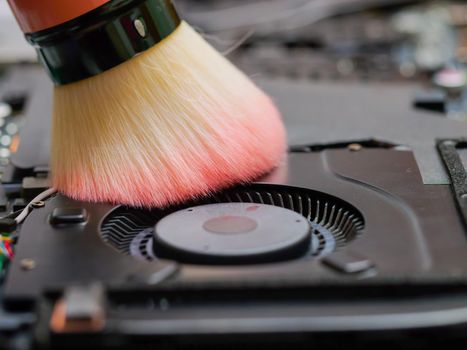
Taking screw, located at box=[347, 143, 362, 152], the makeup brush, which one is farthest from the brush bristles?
screw, located at box=[347, 143, 362, 152]

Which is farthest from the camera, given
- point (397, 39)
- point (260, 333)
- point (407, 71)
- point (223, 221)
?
point (397, 39)

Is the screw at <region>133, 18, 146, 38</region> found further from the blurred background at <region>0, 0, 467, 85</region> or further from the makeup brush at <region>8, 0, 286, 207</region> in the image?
the blurred background at <region>0, 0, 467, 85</region>

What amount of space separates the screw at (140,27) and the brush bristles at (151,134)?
2 cm

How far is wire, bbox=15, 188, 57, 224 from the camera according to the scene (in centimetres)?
52

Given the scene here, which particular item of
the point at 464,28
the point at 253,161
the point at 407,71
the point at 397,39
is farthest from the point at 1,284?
the point at 464,28

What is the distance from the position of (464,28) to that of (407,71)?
0.23 metres

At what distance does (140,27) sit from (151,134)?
0.08 m

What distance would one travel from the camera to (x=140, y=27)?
21.3 inches

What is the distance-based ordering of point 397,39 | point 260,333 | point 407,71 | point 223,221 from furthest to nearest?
point 397,39, point 407,71, point 223,221, point 260,333

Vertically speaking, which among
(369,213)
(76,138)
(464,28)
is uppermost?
(76,138)

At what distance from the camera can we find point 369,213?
0.51 meters

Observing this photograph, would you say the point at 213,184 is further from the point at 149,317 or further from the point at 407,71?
the point at 407,71

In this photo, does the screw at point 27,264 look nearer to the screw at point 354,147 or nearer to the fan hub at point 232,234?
the fan hub at point 232,234

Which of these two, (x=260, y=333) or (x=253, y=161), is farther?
(x=253, y=161)
